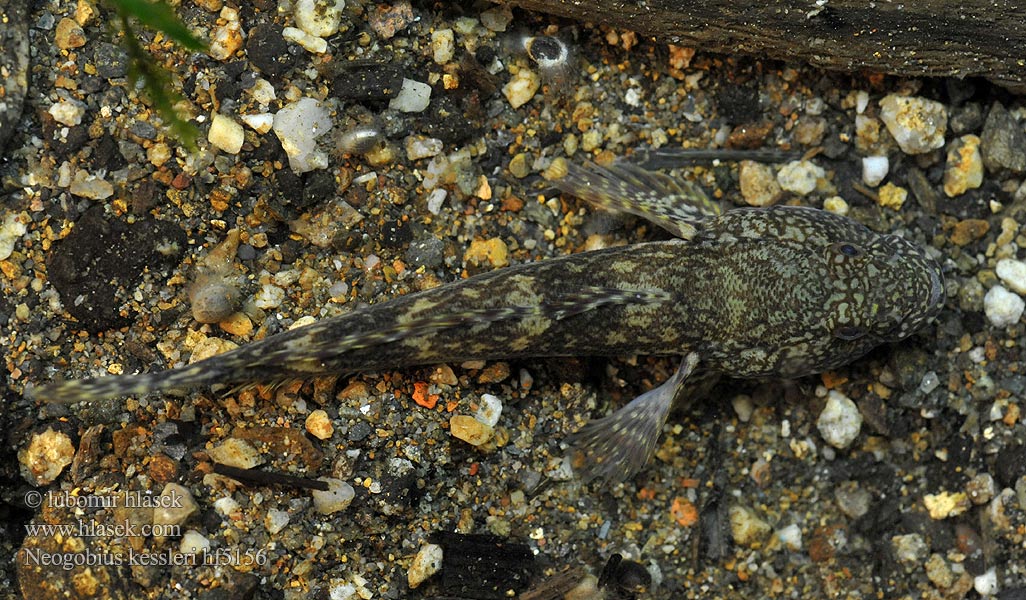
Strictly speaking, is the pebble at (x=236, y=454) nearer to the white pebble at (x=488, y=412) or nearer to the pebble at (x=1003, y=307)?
the white pebble at (x=488, y=412)

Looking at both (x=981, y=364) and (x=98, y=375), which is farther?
(x=981, y=364)

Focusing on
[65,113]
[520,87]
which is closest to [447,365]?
[520,87]

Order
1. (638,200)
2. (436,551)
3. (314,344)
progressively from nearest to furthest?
(314,344) → (436,551) → (638,200)

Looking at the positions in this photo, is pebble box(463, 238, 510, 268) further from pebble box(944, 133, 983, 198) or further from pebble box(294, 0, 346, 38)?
pebble box(944, 133, 983, 198)

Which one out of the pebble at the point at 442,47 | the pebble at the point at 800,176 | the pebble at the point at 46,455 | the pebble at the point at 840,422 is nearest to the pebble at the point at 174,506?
the pebble at the point at 46,455

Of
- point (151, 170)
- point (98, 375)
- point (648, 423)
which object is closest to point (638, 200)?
point (648, 423)

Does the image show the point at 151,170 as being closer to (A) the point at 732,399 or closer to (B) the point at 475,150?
(B) the point at 475,150

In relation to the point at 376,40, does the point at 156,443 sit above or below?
below

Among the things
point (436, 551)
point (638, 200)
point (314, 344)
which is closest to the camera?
point (314, 344)
